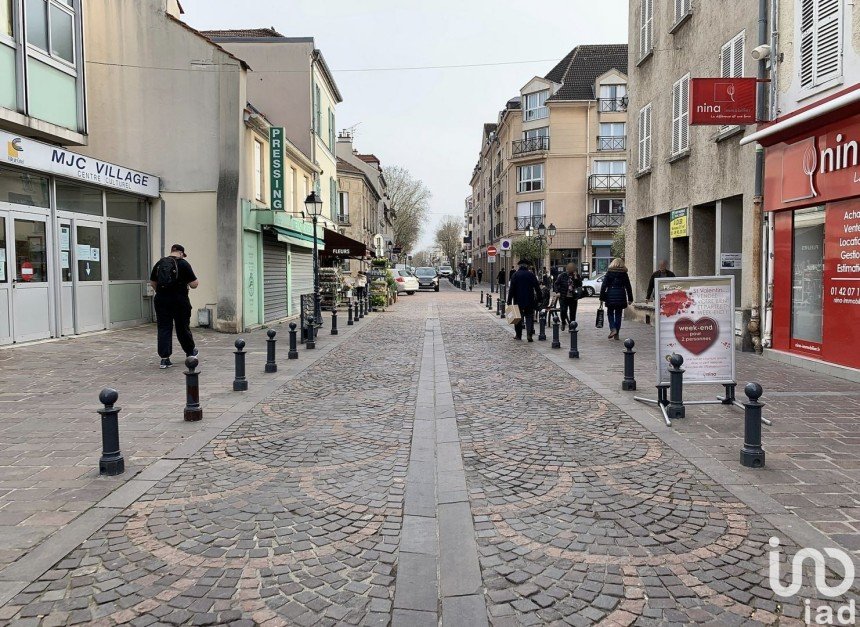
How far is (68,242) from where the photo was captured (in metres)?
12.8

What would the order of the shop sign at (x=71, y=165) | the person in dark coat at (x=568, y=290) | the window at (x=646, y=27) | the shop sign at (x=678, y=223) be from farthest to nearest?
the window at (x=646, y=27) → the person in dark coat at (x=568, y=290) → the shop sign at (x=678, y=223) → the shop sign at (x=71, y=165)

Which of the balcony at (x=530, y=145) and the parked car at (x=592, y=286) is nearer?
the parked car at (x=592, y=286)

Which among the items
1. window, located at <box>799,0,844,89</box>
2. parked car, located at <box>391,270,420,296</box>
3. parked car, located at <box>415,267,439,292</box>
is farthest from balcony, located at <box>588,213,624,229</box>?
window, located at <box>799,0,844,89</box>

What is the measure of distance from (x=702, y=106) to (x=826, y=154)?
81.7 inches

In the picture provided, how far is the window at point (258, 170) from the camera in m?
16.5

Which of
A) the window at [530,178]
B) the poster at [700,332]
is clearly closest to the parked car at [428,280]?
the window at [530,178]

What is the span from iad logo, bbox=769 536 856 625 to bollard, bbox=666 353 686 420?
2.77 metres

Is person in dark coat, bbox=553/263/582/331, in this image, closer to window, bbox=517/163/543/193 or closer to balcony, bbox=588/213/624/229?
balcony, bbox=588/213/624/229

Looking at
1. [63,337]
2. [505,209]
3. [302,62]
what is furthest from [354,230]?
[63,337]

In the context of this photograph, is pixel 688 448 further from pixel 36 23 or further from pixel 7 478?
pixel 36 23

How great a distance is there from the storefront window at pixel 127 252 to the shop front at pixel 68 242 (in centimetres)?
2

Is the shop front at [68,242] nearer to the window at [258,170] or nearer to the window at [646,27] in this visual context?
the window at [258,170]

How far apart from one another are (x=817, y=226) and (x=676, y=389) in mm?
5062

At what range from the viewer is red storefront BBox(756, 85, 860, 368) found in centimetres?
853
